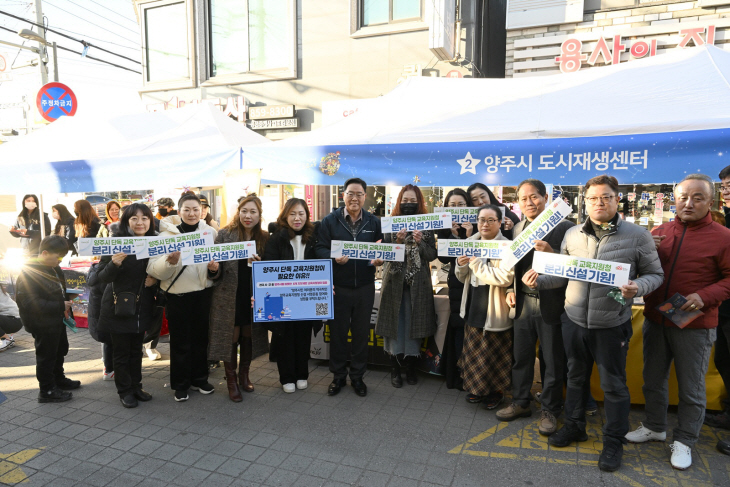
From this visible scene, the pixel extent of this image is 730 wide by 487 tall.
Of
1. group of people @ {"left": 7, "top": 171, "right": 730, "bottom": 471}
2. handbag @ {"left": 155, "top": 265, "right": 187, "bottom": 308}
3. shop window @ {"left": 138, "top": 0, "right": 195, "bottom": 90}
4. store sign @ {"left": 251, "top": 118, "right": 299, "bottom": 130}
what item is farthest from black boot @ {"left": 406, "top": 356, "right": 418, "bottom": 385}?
shop window @ {"left": 138, "top": 0, "right": 195, "bottom": 90}

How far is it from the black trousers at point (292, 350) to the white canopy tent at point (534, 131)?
1489mm

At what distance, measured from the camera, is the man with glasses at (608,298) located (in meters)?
3.08

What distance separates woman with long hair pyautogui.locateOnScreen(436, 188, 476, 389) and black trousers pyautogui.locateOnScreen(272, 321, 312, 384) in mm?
1403

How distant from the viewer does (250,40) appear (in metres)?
12.9

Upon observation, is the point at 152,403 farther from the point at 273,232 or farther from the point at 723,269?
the point at 723,269

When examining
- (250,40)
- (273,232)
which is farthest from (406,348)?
(250,40)

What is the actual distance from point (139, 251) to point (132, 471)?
171 centimetres

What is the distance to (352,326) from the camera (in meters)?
4.50

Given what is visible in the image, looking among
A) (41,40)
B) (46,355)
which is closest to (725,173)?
(46,355)

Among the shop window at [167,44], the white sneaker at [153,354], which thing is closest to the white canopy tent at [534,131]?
the white sneaker at [153,354]

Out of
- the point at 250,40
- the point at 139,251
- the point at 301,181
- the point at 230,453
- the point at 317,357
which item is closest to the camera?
the point at 230,453

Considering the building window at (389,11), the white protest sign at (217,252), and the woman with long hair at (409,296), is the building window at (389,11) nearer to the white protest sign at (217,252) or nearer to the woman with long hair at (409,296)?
the woman with long hair at (409,296)

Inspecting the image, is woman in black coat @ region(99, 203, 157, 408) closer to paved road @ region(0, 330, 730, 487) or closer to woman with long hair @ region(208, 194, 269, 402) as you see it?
paved road @ region(0, 330, 730, 487)

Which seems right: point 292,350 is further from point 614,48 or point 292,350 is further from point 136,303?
point 614,48
